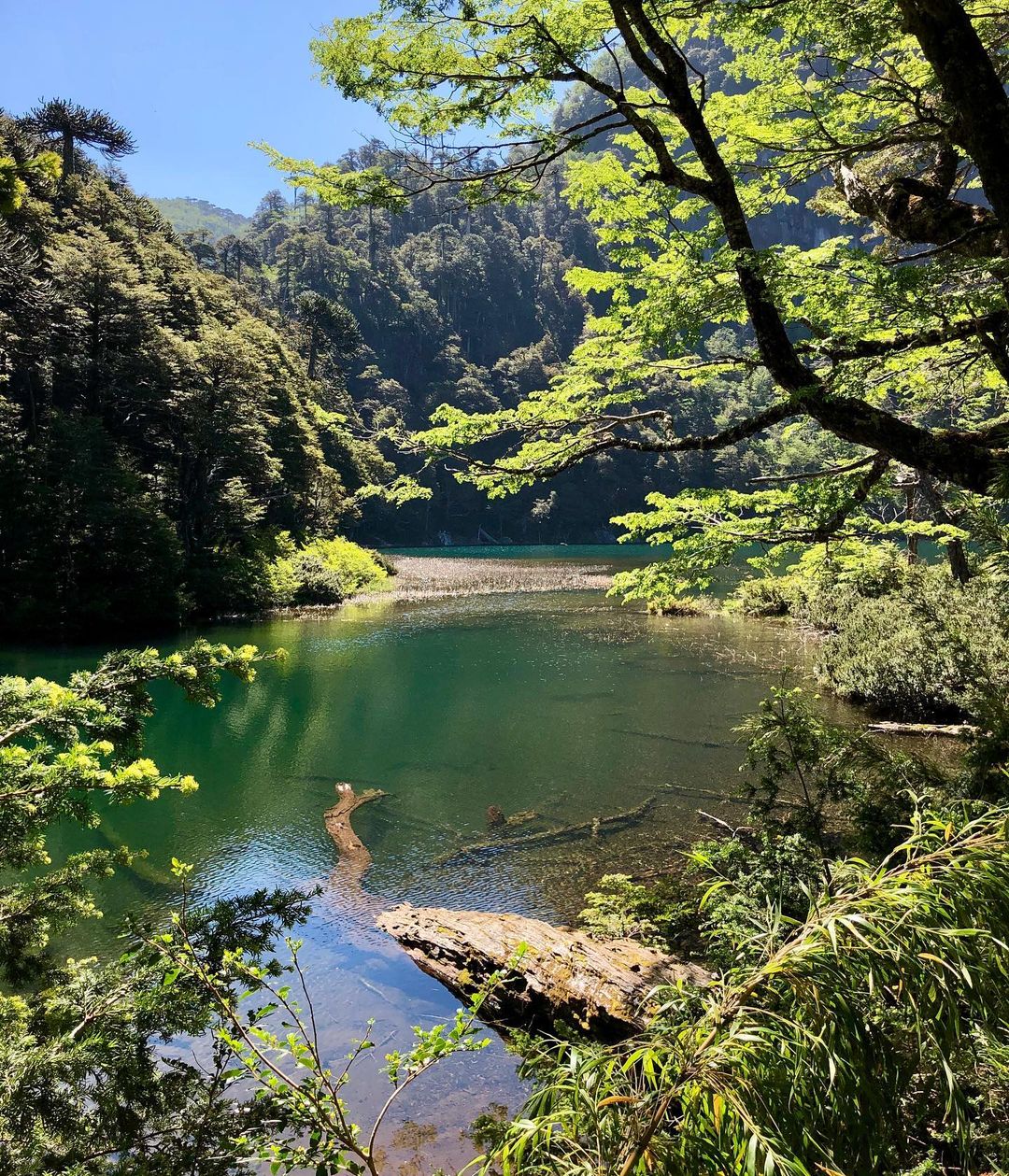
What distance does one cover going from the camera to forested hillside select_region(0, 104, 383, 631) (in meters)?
20.5

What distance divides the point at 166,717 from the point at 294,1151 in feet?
42.7

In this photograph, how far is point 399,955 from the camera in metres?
5.91

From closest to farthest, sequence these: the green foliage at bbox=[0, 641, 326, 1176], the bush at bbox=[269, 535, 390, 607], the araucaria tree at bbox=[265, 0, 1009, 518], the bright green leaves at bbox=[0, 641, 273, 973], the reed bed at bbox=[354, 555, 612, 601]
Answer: the green foliage at bbox=[0, 641, 326, 1176] < the bright green leaves at bbox=[0, 641, 273, 973] < the araucaria tree at bbox=[265, 0, 1009, 518] < the bush at bbox=[269, 535, 390, 607] < the reed bed at bbox=[354, 555, 612, 601]

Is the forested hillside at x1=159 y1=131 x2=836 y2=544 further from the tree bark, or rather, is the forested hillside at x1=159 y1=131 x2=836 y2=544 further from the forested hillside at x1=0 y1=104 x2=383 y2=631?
the tree bark

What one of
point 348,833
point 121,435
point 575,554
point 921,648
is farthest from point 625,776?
point 575,554

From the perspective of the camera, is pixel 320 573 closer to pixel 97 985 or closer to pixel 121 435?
pixel 121 435

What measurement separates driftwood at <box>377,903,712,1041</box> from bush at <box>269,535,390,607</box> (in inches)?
904

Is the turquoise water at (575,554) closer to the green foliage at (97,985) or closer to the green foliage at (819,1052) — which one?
the green foliage at (97,985)

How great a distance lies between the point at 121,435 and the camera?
26.6 metres

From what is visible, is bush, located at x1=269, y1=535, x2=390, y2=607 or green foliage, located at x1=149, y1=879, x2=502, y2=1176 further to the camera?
bush, located at x1=269, y1=535, x2=390, y2=607

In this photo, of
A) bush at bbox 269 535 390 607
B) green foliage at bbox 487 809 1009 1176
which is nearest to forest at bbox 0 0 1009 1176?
green foliage at bbox 487 809 1009 1176

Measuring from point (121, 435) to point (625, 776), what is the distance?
24.4 m

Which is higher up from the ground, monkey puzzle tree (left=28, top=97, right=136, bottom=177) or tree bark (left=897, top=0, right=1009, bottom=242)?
monkey puzzle tree (left=28, top=97, right=136, bottom=177)

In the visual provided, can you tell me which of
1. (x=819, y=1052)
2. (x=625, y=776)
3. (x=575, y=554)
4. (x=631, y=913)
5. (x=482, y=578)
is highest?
(x=819, y=1052)
